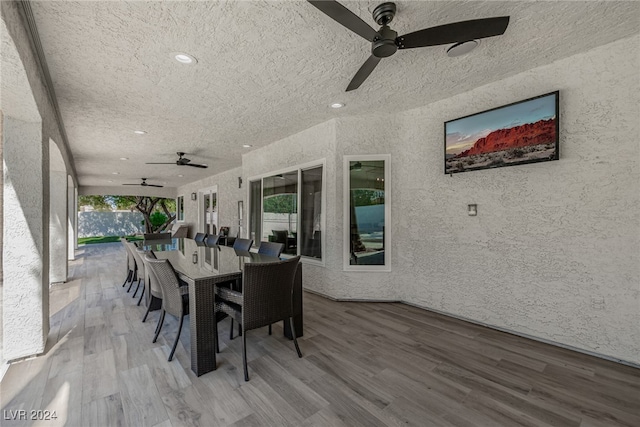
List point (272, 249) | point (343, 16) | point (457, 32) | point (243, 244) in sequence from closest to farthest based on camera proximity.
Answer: point (343, 16) → point (457, 32) → point (272, 249) → point (243, 244)

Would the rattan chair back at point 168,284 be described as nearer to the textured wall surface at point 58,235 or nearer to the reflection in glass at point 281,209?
the reflection in glass at point 281,209

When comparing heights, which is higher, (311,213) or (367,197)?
(367,197)

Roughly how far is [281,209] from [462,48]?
143 inches

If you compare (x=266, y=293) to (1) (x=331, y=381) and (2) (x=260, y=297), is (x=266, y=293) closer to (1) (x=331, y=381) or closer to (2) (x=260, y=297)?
(2) (x=260, y=297)

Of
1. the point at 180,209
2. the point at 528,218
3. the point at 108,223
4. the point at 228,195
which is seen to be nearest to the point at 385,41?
the point at 528,218

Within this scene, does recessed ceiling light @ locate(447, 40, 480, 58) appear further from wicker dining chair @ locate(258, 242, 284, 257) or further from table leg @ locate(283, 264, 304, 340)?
wicker dining chair @ locate(258, 242, 284, 257)

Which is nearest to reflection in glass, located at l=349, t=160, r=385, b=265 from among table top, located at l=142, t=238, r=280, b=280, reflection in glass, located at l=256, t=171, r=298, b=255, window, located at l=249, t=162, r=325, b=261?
window, located at l=249, t=162, r=325, b=261

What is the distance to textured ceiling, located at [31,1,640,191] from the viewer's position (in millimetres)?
1782

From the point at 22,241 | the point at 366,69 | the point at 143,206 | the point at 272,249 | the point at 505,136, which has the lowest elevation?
the point at 272,249

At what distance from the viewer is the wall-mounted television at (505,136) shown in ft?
8.02

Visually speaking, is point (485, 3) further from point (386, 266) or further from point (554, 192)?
point (386, 266)

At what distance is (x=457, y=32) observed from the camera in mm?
1700

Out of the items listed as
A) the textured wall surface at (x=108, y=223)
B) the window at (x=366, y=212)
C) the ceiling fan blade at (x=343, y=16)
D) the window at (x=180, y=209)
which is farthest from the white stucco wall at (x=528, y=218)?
the textured wall surface at (x=108, y=223)

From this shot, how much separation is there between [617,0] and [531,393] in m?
2.74
